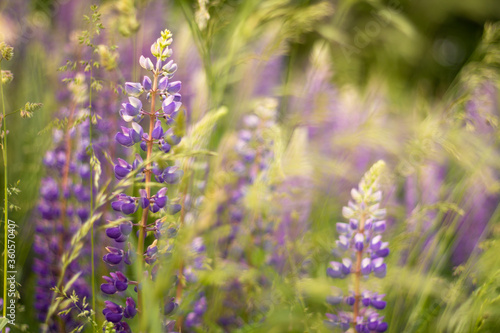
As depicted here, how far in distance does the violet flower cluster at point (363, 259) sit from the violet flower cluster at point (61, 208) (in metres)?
0.42

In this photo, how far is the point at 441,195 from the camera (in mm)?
1094

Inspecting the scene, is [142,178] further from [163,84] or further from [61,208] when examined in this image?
[61,208]

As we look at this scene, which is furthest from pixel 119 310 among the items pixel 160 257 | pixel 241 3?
pixel 241 3

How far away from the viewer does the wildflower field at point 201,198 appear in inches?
23.1

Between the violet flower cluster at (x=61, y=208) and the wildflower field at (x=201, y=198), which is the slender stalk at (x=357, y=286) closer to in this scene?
the wildflower field at (x=201, y=198)

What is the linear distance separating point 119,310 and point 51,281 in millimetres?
345

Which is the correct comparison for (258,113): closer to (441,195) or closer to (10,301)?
(441,195)

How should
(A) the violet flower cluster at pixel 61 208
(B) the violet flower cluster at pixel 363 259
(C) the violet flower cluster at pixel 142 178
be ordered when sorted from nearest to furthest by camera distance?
(C) the violet flower cluster at pixel 142 178 < (B) the violet flower cluster at pixel 363 259 < (A) the violet flower cluster at pixel 61 208

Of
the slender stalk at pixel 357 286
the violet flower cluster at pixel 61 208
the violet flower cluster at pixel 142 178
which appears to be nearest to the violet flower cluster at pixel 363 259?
the slender stalk at pixel 357 286

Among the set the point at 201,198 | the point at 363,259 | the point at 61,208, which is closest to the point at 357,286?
the point at 363,259

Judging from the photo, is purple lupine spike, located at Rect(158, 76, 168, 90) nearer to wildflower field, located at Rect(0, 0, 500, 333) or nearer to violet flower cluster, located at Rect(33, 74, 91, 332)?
wildflower field, located at Rect(0, 0, 500, 333)

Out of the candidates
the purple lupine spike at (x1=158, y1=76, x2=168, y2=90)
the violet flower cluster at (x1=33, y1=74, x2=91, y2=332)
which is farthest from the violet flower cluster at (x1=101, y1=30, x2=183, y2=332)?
the violet flower cluster at (x1=33, y1=74, x2=91, y2=332)

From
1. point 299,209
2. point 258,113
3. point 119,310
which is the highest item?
point 258,113

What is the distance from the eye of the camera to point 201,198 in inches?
32.7
